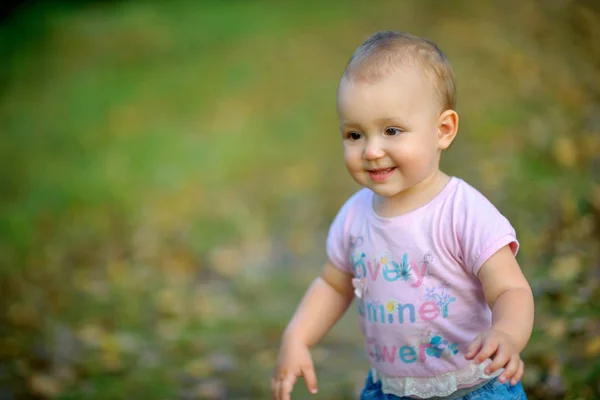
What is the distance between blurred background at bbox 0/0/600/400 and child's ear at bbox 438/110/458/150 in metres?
1.29

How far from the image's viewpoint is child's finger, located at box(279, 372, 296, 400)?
7.25 ft

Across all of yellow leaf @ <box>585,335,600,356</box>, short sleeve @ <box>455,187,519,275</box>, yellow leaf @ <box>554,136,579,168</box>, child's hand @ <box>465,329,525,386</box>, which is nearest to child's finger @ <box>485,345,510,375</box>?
child's hand @ <box>465,329,525,386</box>

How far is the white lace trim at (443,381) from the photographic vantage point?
211 centimetres

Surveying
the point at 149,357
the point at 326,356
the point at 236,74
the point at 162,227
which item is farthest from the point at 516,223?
the point at 236,74

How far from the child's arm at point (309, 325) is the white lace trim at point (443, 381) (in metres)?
0.26

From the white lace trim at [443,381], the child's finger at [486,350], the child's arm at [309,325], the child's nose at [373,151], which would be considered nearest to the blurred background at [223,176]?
the white lace trim at [443,381]

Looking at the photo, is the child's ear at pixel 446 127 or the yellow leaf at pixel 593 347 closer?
the child's ear at pixel 446 127

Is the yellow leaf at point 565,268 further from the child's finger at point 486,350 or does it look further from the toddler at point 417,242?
the child's finger at point 486,350

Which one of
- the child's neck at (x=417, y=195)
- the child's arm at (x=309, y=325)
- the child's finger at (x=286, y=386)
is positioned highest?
the child's neck at (x=417, y=195)

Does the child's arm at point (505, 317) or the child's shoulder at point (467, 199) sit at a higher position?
the child's shoulder at point (467, 199)

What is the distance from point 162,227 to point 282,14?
3.42 m

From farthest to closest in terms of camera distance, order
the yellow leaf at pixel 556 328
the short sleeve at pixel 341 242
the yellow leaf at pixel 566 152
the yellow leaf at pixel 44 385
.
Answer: the yellow leaf at pixel 566 152 < the yellow leaf at pixel 44 385 < the yellow leaf at pixel 556 328 < the short sleeve at pixel 341 242

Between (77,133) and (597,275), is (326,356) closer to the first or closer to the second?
(597,275)

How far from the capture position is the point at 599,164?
16.7ft
